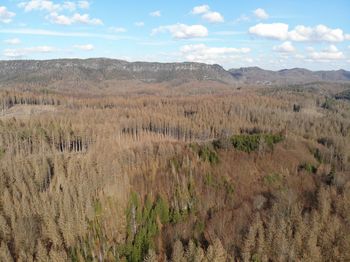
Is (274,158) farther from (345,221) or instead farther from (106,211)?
(106,211)

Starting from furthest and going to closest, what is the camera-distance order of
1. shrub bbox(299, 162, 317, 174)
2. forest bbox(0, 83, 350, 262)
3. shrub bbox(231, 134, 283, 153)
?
shrub bbox(231, 134, 283, 153) < shrub bbox(299, 162, 317, 174) < forest bbox(0, 83, 350, 262)

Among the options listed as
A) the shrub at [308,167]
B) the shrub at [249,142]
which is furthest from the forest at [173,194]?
the shrub at [308,167]

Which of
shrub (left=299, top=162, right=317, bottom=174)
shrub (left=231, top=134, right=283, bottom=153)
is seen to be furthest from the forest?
shrub (left=299, top=162, right=317, bottom=174)

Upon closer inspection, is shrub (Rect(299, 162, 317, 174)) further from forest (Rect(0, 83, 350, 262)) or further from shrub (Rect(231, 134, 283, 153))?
shrub (Rect(231, 134, 283, 153))

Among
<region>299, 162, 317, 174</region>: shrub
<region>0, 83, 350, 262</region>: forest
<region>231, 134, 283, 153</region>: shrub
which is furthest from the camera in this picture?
<region>231, 134, 283, 153</region>: shrub

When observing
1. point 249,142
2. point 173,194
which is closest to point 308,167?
point 249,142

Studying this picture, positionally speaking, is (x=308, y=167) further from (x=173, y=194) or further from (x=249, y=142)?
(x=173, y=194)

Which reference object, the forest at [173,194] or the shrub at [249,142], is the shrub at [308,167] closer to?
the forest at [173,194]

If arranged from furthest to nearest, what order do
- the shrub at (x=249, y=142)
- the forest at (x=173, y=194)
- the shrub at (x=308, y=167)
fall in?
the shrub at (x=249, y=142) → the shrub at (x=308, y=167) → the forest at (x=173, y=194)
